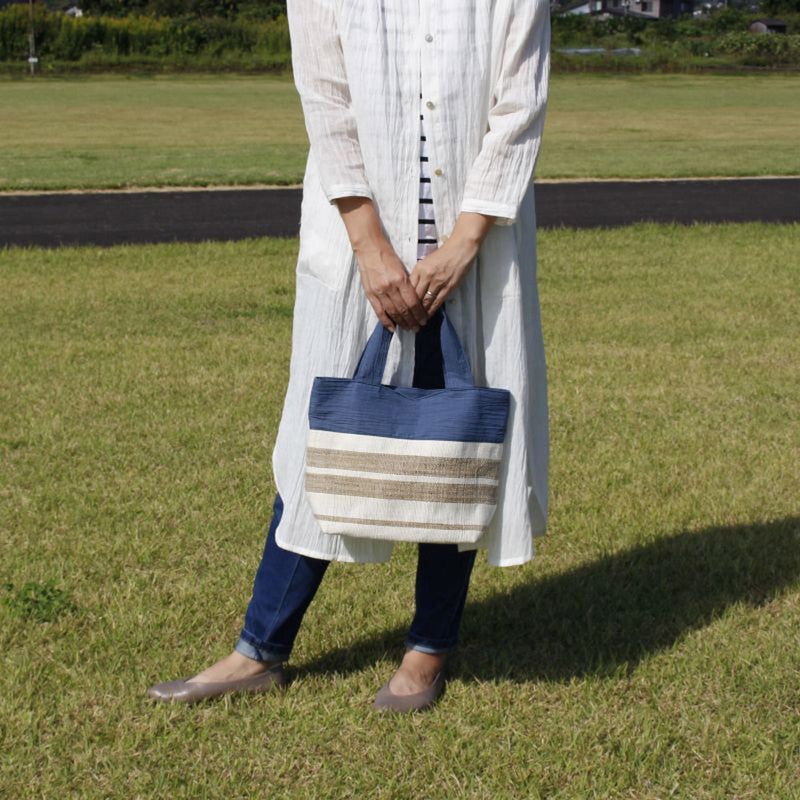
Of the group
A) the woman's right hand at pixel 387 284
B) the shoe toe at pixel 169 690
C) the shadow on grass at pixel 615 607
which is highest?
the woman's right hand at pixel 387 284

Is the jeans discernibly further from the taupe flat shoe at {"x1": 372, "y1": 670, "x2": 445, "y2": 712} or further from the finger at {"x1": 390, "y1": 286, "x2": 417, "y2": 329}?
the finger at {"x1": 390, "y1": 286, "x2": 417, "y2": 329}

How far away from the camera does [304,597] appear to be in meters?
2.90

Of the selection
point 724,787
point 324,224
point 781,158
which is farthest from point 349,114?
point 781,158

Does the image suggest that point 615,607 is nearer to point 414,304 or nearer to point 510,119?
point 414,304

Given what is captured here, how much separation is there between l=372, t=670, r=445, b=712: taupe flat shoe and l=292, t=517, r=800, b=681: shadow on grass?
0.64 feet

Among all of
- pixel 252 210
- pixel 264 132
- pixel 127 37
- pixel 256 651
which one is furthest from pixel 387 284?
pixel 127 37

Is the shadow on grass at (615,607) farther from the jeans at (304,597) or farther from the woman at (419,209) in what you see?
the woman at (419,209)

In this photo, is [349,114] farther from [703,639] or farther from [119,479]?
[119,479]

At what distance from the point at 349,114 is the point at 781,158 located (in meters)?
18.1

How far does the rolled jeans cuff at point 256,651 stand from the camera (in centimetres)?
295

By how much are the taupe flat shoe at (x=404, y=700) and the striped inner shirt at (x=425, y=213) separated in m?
1.05

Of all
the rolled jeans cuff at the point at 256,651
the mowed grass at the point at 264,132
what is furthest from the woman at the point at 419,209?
the mowed grass at the point at 264,132

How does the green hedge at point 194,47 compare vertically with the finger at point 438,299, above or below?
below

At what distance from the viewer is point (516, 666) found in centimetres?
317
